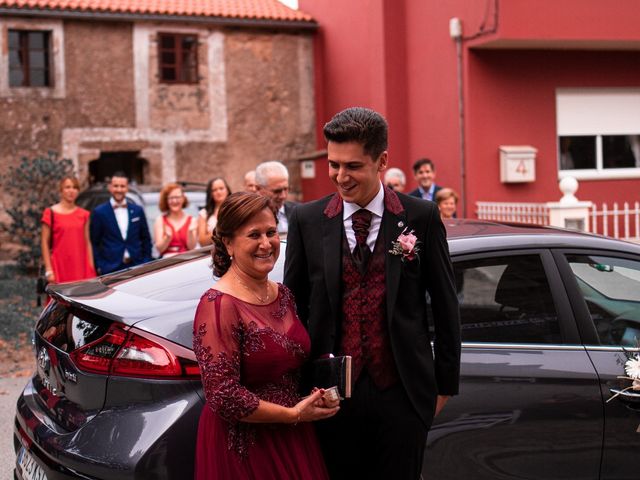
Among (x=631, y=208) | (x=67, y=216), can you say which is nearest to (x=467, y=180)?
(x=631, y=208)

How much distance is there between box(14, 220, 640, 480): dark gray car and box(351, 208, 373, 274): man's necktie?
2.85ft

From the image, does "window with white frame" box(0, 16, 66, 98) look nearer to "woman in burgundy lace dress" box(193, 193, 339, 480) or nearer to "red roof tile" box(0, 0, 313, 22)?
"red roof tile" box(0, 0, 313, 22)

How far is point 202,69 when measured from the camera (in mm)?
20297

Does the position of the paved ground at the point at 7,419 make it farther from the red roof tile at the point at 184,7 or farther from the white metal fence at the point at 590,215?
the red roof tile at the point at 184,7

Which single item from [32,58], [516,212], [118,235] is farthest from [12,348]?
[32,58]

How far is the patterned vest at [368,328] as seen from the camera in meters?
2.80

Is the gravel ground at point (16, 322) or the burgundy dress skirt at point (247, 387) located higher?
the burgundy dress skirt at point (247, 387)

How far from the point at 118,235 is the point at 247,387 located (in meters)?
6.02

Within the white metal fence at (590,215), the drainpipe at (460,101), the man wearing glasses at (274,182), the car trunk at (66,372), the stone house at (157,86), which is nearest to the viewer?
the car trunk at (66,372)

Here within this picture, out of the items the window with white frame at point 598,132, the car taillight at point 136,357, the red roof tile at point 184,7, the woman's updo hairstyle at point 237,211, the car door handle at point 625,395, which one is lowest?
the car door handle at point 625,395

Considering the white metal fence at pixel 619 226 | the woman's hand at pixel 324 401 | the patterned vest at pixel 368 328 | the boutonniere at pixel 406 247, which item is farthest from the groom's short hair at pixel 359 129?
the white metal fence at pixel 619 226

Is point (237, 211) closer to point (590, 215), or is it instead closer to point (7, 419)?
point (7, 419)

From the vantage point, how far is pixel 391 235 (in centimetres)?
288

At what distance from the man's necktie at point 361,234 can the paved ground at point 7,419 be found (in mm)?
3426
